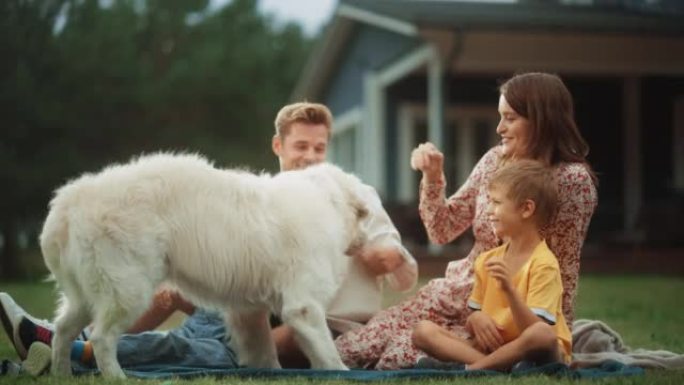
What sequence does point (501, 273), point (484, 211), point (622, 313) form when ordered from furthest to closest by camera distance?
point (622, 313), point (484, 211), point (501, 273)

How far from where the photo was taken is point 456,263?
18.3 feet

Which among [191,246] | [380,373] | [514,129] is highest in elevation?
[514,129]

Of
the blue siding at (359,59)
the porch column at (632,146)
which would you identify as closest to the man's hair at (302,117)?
the blue siding at (359,59)

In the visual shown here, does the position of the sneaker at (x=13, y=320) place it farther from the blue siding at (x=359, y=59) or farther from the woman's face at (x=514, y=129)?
the blue siding at (x=359, y=59)

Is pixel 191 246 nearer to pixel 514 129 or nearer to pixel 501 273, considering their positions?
pixel 501 273

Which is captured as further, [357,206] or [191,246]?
[357,206]

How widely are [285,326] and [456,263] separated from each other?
0.99 meters

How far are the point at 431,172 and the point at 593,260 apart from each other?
11967 millimetres

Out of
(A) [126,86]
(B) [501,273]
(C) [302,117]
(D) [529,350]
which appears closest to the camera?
(B) [501,273]

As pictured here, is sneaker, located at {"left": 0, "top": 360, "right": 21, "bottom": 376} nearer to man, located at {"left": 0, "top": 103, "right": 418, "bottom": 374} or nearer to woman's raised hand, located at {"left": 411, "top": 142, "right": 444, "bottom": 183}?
man, located at {"left": 0, "top": 103, "right": 418, "bottom": 374}

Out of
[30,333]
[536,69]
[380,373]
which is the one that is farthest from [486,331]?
[536,69]

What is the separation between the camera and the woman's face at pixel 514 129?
5.03 m

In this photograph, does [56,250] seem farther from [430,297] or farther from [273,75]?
[273,75]

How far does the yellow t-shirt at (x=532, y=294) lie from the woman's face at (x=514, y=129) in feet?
1.61
